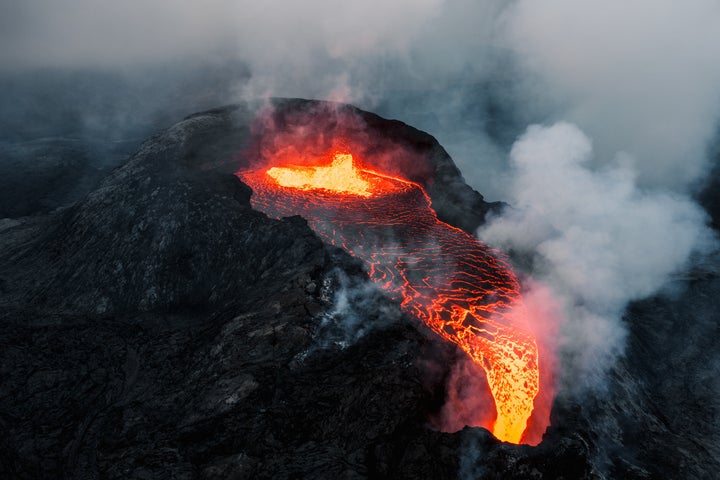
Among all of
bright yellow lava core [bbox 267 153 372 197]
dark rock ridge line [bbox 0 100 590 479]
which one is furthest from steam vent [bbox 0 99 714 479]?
bright yellow lava core [bbox 267 153 372 197]

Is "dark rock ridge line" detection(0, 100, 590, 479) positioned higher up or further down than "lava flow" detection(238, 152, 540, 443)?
further down

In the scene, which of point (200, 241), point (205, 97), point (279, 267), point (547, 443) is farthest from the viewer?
point (205, 97)

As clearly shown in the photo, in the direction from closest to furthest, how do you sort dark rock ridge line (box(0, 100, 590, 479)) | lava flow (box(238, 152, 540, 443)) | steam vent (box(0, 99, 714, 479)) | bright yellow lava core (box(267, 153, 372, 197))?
dark rock ridge line (box(0, 100, 590, 479)), steam vent (box(0, 99, 714, 479)), lava flow (box(238, 152, 540, 443)), bright yellow lava core (box(267, 153, 372, 197))

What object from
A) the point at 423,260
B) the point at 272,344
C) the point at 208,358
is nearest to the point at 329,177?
the point at 423,260

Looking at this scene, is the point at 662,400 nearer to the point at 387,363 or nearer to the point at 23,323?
the point at 387,363

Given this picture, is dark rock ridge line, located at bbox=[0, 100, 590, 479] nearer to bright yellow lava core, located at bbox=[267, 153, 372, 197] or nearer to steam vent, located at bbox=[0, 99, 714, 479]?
steam vent, located at bbox=[0, 99, 714, 479]

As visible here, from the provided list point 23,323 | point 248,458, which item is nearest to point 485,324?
point 248,458

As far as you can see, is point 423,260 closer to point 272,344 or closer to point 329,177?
point 272,344
